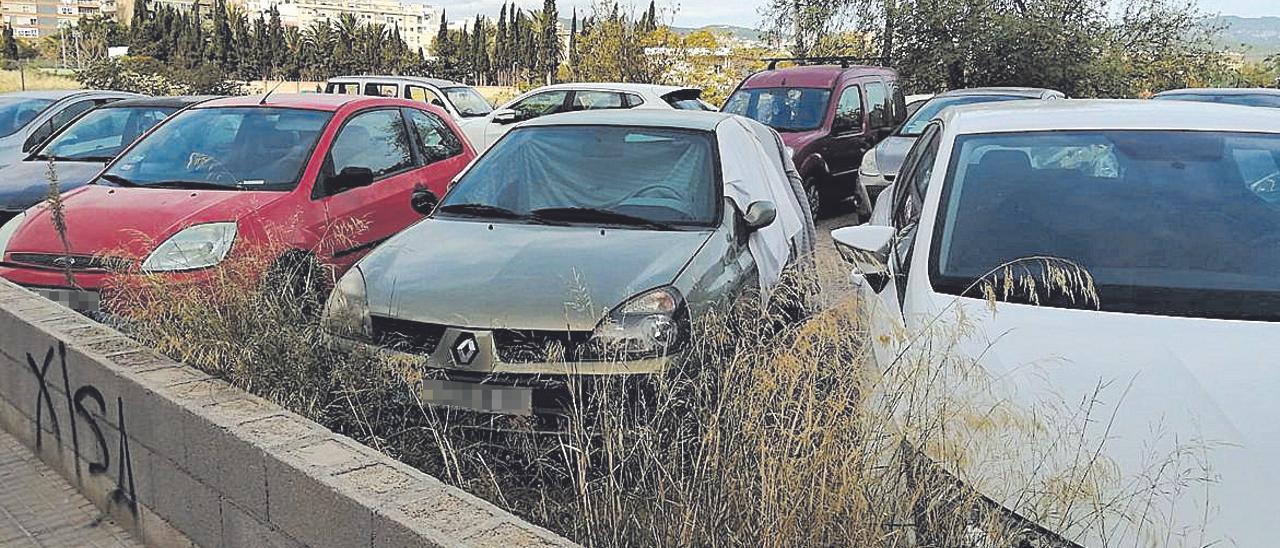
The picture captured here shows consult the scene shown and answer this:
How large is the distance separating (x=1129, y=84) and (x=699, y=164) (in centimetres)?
2270

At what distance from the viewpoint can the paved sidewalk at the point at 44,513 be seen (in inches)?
161

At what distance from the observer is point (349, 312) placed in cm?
455

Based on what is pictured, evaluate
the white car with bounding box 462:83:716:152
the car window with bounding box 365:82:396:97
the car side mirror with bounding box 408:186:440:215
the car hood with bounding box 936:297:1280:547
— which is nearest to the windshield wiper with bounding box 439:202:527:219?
the car side mirror with bounding box 408:186:440:215

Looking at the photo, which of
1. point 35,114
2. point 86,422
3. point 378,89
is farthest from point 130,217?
point 378,89

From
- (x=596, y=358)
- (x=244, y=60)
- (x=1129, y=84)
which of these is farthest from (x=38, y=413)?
(x=244, y=60)

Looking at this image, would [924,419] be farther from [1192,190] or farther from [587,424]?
[1192,190]

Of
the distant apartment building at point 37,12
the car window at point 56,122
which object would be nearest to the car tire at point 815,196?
the car window at point 56,122

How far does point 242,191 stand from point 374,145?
3.84 ft

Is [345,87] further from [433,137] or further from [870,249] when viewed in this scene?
[870,249]

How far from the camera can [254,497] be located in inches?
129

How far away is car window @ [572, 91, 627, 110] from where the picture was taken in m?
15.1

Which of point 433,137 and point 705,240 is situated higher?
point 433,137

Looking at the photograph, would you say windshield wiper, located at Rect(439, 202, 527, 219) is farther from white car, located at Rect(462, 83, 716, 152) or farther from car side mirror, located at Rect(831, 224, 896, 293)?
white car, located at Rect(462, 83, 716, 152)

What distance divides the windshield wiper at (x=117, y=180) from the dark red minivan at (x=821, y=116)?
6617mm
